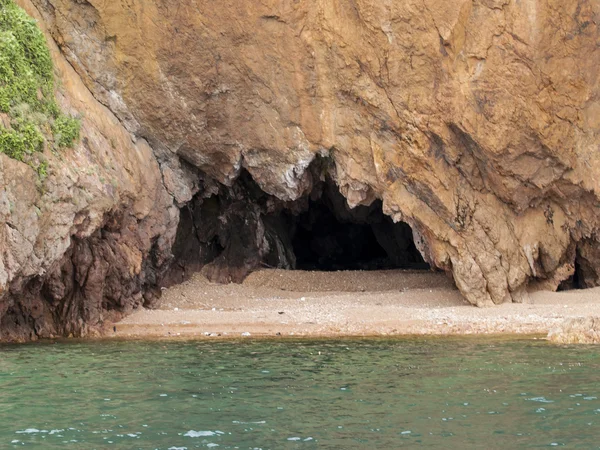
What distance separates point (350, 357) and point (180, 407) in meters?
4.56

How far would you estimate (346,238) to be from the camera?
36.8 m

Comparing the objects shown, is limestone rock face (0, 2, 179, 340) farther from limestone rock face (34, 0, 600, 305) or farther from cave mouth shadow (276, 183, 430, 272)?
cave mouth shadow (276, 183, 430, 272)

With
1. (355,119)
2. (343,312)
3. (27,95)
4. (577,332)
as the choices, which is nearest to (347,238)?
(355,119)

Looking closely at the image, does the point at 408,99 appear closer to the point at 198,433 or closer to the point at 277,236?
the point at 277,236

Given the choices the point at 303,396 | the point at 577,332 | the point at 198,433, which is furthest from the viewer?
the point at 577,332

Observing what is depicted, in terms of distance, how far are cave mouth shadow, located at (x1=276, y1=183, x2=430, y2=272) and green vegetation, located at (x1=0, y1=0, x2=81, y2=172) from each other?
1202 cm

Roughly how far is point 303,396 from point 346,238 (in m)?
25.3

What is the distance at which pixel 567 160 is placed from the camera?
20.4 metres

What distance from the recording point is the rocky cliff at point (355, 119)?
19.6 meters

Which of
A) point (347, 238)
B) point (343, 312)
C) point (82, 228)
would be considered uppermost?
point (347, 238)

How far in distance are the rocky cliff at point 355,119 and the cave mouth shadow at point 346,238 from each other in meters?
7.38

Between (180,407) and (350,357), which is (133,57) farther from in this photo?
(180,407)

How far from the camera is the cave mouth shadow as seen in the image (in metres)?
31.3

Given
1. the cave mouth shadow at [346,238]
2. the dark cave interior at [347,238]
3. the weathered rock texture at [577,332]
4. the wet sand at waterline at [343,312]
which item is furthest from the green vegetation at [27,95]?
the dark cave interior at [347,238]
